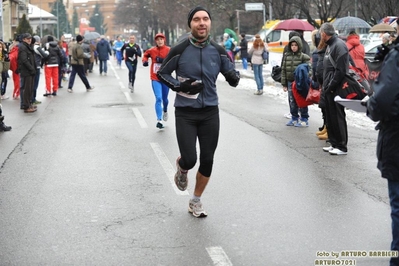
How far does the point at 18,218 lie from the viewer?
6.55 meters

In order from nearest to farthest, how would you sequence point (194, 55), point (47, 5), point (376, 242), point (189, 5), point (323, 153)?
point (376, 242) → point (194, 55) → point (323, 153) → point (189, 5) → point (47, 5)

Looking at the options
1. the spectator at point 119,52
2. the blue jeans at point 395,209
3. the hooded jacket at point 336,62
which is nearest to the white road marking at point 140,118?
the hooded jacket at point 336,62

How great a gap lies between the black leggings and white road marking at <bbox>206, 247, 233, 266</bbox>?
109 cm

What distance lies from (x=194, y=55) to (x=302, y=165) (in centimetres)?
354

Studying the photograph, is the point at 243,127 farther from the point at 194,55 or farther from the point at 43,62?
the point at 43,62

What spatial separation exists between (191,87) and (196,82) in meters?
0.07

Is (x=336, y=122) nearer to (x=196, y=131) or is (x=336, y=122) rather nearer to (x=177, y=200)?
(x=177, y=200)

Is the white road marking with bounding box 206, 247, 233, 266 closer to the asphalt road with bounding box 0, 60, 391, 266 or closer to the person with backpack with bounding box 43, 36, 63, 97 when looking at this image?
the asphalt road with bounding box 0, 60, 391, 266

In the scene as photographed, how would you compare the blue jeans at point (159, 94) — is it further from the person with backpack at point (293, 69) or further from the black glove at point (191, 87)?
the black glove at point (191, 87)

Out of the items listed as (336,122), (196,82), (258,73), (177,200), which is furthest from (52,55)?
(196,82)

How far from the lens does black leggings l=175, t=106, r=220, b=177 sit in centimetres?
620

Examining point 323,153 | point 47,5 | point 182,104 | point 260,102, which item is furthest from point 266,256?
point 47,5

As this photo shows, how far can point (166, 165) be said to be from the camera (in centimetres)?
922

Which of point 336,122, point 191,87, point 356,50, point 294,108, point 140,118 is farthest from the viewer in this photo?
point 140,118
